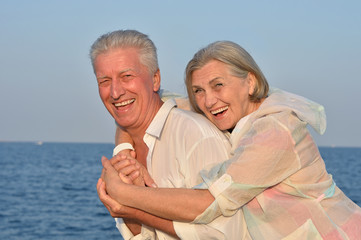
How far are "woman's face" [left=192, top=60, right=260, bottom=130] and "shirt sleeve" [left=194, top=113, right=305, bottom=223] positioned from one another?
1.43 feet

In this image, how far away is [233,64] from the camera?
3.40 m

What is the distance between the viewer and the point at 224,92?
11.3ft

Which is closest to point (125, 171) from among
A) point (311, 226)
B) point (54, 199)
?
point (311, 226)

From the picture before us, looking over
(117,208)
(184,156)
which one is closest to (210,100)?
(184,156)

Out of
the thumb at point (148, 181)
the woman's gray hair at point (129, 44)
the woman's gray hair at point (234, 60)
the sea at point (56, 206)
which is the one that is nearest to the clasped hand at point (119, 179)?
the thumb at point (148, 181)

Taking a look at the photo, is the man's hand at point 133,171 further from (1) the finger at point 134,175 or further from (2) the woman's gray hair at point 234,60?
(2) the woman's gray hair at point 234,60

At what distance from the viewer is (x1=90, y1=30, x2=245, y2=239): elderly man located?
3.30m

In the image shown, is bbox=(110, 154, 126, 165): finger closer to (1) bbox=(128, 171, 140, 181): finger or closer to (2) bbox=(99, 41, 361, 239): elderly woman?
(1) bbox=(128, 171, 140, 181): finger

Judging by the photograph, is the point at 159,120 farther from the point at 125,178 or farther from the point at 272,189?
the point at 272,189

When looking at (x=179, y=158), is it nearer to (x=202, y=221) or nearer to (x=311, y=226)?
(x=202, y=221)

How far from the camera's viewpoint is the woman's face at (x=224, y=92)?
343 centimetres

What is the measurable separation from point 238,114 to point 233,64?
1.00 feet

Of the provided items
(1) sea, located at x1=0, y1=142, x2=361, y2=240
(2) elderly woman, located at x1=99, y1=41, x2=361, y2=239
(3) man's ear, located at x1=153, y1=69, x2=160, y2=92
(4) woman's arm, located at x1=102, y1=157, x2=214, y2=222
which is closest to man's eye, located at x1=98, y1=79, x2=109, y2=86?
(3) man's ear, located at x1=153, y1=69, x2=160, y2=92

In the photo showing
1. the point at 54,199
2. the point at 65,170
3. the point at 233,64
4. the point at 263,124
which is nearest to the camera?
A: the point at 263,124
